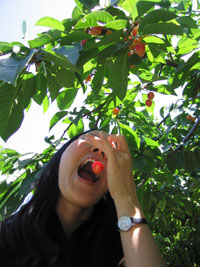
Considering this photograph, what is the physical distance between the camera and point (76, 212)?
43.1 inches

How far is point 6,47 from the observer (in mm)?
806

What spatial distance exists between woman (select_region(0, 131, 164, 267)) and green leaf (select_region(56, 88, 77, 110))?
0.31 m

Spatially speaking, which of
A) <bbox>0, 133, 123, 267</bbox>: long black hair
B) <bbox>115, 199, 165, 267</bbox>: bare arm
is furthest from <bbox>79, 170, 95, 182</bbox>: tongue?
<bbox>115, 199, 165, 267</bbox>: bare arm

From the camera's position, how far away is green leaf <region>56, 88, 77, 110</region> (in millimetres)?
1426

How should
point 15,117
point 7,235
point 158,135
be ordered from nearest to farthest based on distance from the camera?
point 15,117
point 7,235
point 158,135

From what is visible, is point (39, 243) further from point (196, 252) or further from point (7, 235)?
point (196, 252)

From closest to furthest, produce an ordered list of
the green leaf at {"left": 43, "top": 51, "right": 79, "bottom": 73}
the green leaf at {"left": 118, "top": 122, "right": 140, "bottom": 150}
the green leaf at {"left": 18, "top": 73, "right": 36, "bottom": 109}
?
the green leaf at {"left": 43, "top": 51, "right": 79, "bottom": 73} → the green leaf at {"left": 18, "top": 73, "right": 36, "bottom": 109} → the green leaf at {"left": 118, "top": 122, "right": 140, "bottom": 150}

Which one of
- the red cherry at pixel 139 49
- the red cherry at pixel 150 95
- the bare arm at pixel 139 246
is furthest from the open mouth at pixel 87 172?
the red cherry at pixel 150 95

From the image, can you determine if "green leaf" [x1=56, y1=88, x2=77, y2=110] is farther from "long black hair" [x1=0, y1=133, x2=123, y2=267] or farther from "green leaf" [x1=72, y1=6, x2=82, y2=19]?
"green leaf" [x1=72, y1=6, x2=82, y2=19]

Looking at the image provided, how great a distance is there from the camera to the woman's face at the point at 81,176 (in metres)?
1.04

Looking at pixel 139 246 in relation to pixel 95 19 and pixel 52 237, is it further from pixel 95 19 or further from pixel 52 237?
pixel 95 19

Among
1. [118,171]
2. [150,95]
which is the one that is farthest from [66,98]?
[150,95]

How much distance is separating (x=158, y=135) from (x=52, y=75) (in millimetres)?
1408

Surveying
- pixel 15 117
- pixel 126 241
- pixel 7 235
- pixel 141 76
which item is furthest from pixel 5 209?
pixel 141 76
